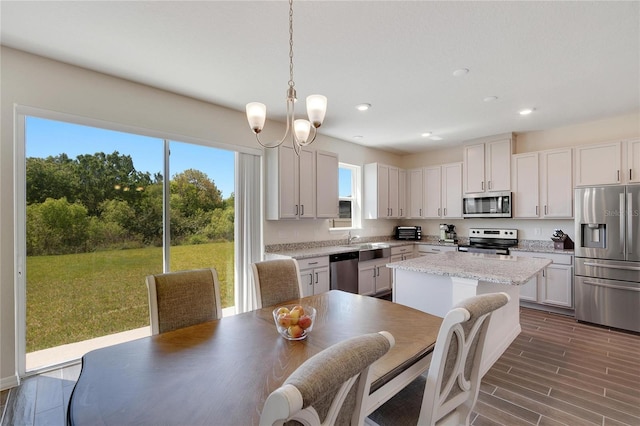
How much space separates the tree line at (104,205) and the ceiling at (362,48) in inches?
35.0

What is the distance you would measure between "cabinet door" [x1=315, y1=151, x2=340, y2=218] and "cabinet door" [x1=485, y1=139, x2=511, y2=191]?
2.54 metres

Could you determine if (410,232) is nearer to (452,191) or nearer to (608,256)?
(452,191)

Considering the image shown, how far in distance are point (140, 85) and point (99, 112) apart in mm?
479

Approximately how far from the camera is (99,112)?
2754mm

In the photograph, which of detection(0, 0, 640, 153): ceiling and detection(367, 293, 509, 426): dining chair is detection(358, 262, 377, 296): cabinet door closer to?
detection(0, 0, 640, 153): ceiling

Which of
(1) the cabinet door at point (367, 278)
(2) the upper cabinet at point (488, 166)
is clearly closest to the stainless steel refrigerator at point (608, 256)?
(2) the upper cabinet at point (488, 166)

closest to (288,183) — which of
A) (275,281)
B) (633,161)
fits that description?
(275,281)

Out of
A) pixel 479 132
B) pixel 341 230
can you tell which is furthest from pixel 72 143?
pixel 479 132

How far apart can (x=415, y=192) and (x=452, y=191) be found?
0.76m

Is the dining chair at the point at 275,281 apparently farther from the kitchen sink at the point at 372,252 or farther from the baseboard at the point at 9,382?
the kitchen sink at the point at 372,252

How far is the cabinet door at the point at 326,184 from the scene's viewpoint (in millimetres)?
4383

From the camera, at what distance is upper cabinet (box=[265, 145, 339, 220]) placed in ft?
12.9

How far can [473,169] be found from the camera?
203 inches

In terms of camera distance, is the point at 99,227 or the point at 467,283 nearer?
the point at 467,283
